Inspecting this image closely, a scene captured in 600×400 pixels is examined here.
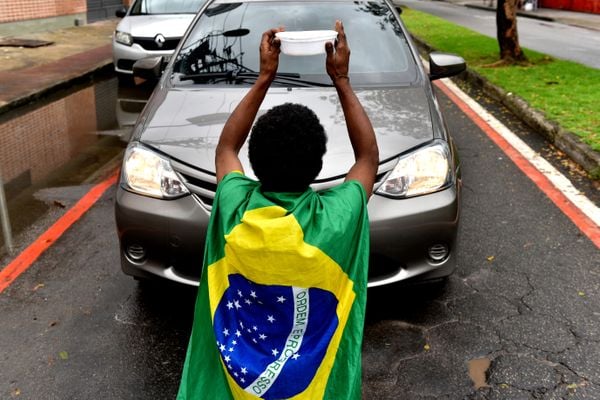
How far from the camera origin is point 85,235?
4957 millimetres

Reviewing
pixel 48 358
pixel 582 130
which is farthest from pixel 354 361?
pixel 582 130

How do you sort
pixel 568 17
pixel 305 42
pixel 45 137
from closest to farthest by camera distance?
pixel 305 42 → pixel 45 137 → pixel 568 17

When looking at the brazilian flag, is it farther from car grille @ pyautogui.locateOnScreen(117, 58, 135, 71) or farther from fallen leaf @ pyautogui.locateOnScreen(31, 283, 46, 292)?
car grille @ pyautogui.locateOnScreen(117, 58, 135, 71)

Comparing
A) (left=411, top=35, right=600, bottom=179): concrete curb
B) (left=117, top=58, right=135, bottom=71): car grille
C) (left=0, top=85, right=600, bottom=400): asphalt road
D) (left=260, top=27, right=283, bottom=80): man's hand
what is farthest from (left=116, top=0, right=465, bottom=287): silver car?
(left=117, top=58, right=135, bottom=71): car grille

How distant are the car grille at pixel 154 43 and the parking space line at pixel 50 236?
5.46 meters

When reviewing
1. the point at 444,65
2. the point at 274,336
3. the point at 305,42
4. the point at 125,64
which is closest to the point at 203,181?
the point at 305,42

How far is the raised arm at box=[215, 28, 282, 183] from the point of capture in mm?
2051

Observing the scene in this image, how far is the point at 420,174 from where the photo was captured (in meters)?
3.45

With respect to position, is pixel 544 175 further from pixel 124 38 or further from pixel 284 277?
pixel 124 38

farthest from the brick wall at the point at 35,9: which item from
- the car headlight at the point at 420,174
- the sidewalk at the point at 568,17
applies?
the sidewalk at the point at 568,17

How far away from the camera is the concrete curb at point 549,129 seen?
6199 mm

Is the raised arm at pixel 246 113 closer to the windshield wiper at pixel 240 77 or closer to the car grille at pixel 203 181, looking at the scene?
the car grille at pixel 203 181

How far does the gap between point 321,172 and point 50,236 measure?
2584 mm

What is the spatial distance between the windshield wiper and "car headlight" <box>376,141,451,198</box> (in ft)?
3.31
